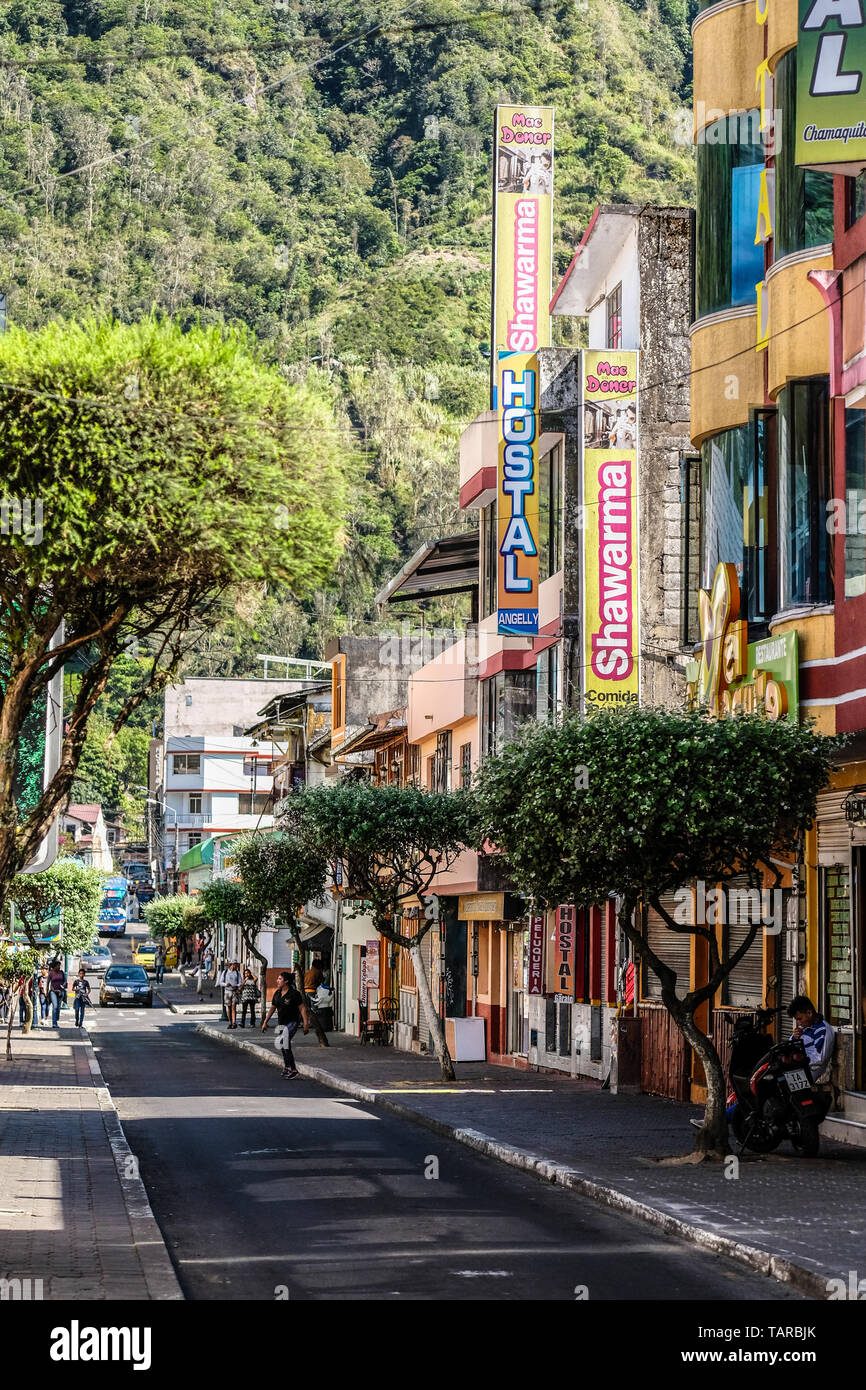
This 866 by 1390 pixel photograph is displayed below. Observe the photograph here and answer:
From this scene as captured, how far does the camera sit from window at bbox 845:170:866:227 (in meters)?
16.7

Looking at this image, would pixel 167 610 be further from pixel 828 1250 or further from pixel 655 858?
pixel 828 1250

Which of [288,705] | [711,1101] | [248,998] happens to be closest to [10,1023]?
[248,998]

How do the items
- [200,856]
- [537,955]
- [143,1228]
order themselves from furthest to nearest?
[200,856], [537,955], [143,1228]

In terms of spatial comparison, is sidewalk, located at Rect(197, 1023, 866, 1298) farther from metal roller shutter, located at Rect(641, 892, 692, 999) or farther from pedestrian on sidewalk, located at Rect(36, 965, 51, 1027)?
pedestrian on sidewalk, located at Rect(36, 965, 51, 1027)

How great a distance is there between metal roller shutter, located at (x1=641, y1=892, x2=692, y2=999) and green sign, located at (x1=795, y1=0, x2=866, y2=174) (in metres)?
11.4

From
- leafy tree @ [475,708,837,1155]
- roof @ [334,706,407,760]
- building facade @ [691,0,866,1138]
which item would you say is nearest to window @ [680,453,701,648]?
building facade @ [691,0,866,1138]

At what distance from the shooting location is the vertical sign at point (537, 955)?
3025 centimetres

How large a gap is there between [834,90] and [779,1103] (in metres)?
8.76

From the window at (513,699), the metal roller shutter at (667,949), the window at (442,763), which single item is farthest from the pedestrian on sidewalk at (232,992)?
the metal roller shutter at (667,949)

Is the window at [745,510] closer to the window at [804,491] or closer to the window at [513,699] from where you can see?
the window at [804,491]

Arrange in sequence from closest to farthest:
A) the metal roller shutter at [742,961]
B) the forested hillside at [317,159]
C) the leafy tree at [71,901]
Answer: the metal roller shutter at [742,961] → the leafy tree at [71,901] → the forested hillside at [317,159]

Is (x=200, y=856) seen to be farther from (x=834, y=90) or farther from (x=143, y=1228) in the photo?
(x=143, y=1228)

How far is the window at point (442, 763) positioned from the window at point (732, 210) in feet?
63.5

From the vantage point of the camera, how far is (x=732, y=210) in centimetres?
2077
